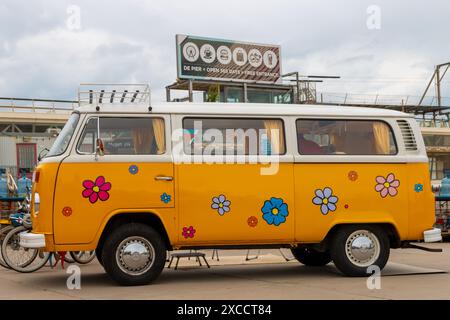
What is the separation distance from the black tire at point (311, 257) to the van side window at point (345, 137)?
2.17 m

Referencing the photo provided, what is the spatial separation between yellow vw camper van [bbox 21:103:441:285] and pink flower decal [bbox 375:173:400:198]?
0.7 inches

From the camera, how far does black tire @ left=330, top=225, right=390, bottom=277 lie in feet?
30.3

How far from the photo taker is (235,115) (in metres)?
9.07

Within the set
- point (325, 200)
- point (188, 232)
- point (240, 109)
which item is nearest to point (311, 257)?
point (325, 200)

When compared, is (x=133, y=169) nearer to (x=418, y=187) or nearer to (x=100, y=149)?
(x=100, y=149)

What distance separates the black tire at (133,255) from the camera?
27.8ft

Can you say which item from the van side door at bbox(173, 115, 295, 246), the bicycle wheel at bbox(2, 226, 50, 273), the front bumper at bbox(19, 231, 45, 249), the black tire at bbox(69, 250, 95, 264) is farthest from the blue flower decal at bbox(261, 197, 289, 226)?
the black tire at bbox(69, 250, 95, 264)

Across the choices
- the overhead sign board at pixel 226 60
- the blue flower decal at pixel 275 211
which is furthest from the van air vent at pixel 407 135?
the overhead sign board at pixel 226 60

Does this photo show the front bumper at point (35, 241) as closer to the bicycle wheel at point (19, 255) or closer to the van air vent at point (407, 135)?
the bicycle wheel at point (19, 255)

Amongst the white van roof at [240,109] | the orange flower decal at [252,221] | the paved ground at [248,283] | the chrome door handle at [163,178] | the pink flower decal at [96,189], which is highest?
the white van roof at [240,109]

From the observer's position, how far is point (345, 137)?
9430 mm

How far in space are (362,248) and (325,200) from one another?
3.04 ft

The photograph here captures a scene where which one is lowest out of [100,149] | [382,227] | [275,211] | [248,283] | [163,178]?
[248,283]
